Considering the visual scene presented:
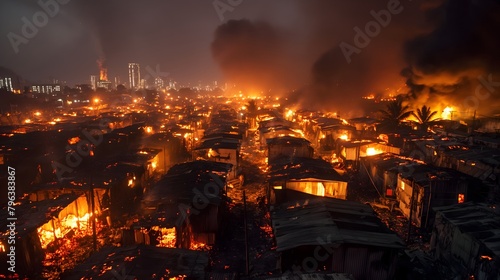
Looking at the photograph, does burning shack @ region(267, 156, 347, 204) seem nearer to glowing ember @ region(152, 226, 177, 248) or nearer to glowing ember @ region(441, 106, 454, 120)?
glowing ember @ region(152, 226, 177, 248)

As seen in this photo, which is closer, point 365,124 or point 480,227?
point 480,227

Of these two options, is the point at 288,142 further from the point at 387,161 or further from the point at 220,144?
the point at 387,161

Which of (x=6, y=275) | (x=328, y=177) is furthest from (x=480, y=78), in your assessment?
(x=6, y=275)

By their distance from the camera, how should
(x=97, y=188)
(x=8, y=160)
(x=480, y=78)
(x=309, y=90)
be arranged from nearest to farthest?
(x=97, y=188) → (x=8, y=160) → (x=480, y=78) → (x=309, y=90)

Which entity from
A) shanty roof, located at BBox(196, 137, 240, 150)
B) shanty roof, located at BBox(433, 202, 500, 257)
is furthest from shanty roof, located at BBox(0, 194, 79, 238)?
shanty roof, located at BBox(433, 202, 500, 257)

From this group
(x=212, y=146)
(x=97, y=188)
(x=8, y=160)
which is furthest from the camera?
(x=212, y=146)

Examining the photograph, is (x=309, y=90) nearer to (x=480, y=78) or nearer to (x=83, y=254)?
(x=480, y=78)

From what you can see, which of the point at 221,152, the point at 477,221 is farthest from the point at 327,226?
the point at 221,152

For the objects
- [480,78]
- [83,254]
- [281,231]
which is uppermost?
[480,78]
